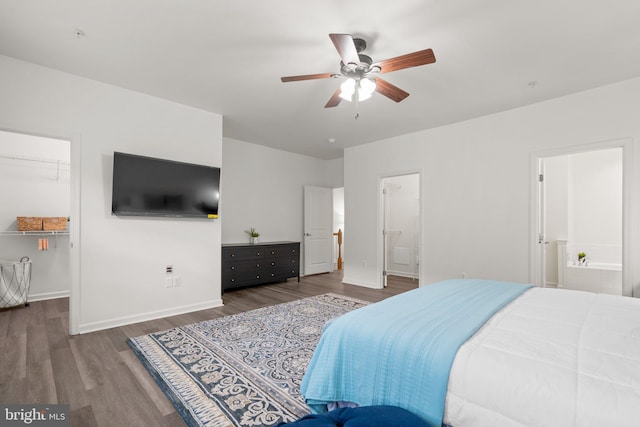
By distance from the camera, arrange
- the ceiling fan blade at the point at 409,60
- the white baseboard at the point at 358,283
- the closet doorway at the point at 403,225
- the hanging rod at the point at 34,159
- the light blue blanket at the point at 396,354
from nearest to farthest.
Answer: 1. the light blue blanket at the point at 396,354
2. the ceiling fan blade at the point at 409,60
3. the hanging rod at the point at 34,159
4. the white baseboard at the point at 358,283
5. the closet doorway at the point at 403,225

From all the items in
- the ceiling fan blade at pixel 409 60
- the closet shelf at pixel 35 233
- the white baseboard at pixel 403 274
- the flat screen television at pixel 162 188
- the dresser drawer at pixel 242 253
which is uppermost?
the ceiling fan blade at pixel 409 60

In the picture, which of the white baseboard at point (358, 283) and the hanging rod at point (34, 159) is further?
the white baseboard at point (358, 283)

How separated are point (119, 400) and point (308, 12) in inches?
114

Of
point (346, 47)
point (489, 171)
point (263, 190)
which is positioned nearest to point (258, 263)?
point (263, 190)

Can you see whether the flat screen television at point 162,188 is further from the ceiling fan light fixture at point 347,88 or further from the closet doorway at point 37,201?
the ceiling fan light fixture at point 347,88

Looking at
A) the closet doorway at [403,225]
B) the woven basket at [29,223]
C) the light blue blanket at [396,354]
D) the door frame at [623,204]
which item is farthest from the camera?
the closet doorway at [403,225]

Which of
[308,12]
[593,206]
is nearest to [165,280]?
[308,12]

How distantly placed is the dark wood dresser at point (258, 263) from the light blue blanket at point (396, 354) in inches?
137

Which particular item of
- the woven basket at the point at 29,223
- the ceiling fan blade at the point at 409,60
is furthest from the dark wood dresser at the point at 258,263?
the ceiling fan blade at the point at 409,60

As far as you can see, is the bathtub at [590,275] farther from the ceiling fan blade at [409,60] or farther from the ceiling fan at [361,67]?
the ceiling fan blade at [409,60]

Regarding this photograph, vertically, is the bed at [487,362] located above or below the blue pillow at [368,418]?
Result: above

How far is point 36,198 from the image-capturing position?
443cm

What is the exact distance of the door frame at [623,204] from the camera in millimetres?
3094

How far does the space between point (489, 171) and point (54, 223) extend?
6202 mm
